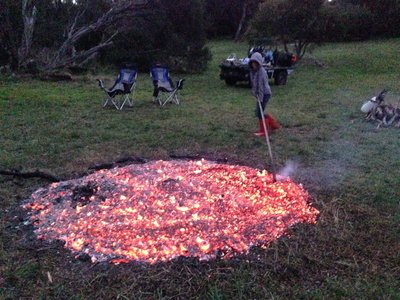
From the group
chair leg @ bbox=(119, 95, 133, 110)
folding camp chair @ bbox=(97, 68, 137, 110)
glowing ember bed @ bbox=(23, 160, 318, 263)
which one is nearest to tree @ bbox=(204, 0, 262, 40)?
folding camp chair @ bbox=(97, 68, 137, 110)

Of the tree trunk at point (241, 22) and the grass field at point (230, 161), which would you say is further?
the tree trunk at point (241, 22)

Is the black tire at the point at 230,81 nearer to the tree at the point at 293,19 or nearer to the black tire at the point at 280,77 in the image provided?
the black tire at the point at 280,77

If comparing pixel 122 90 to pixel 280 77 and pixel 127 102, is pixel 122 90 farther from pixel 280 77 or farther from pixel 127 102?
pixel 280 77

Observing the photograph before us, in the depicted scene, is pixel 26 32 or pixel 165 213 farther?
pixel 26 32

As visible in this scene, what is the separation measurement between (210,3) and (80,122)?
2375 cm

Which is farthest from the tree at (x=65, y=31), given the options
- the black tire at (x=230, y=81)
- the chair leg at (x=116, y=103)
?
the chair leg at (x=116, y=103)

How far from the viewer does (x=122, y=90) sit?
32.0 ft

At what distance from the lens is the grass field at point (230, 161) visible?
10.4ft

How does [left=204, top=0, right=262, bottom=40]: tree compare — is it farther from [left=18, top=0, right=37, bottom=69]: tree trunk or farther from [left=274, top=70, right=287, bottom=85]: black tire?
[left=18, top=0, right=37, bottom=69]: tree trunk

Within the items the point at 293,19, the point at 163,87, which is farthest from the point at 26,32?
the point at 293,19

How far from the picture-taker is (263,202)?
414cm

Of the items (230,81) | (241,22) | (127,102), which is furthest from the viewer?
(241,22)

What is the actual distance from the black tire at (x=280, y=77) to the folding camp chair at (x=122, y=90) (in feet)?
14.8

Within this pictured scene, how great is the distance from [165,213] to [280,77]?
10.2 meters
